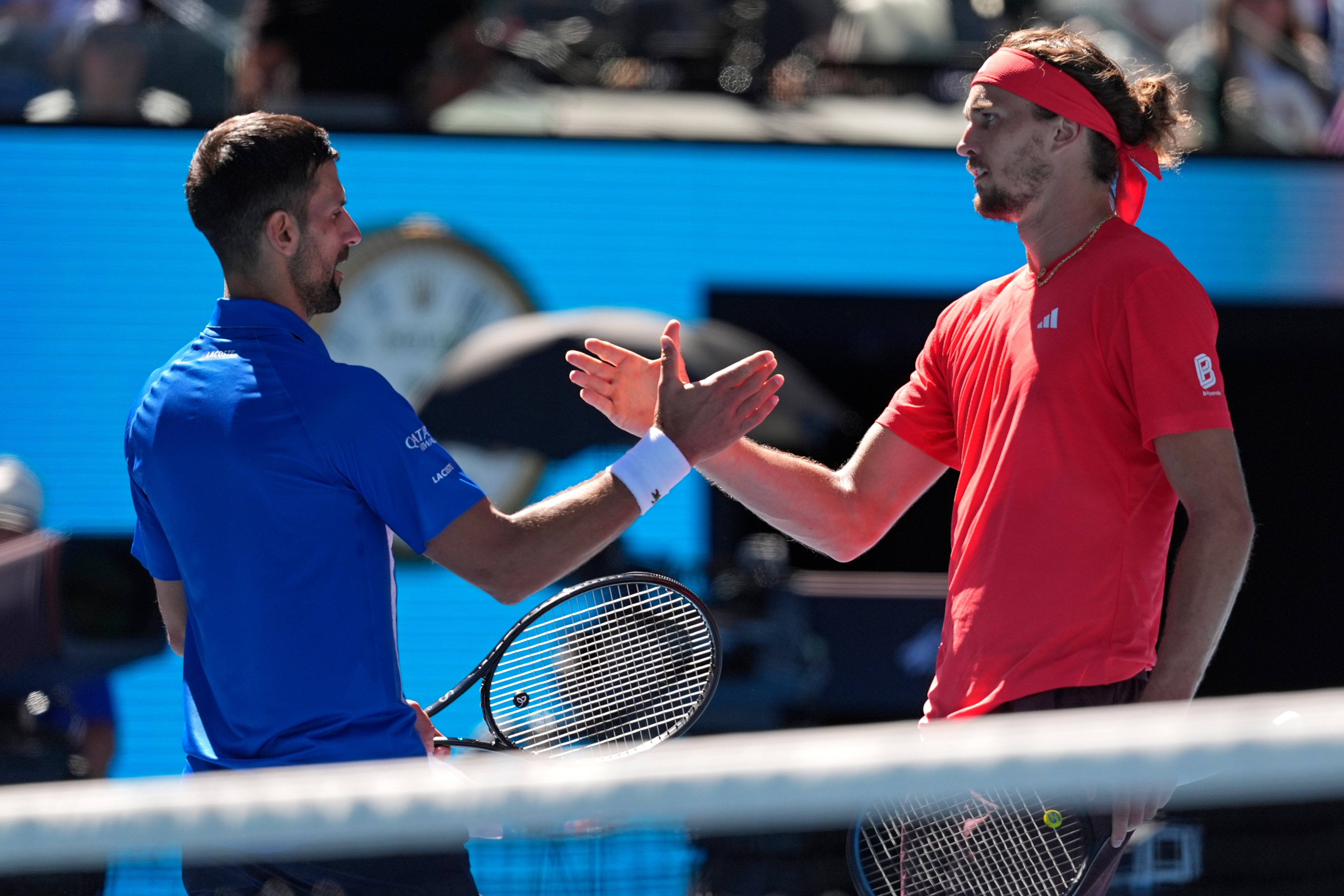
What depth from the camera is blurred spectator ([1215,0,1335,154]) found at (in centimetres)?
733

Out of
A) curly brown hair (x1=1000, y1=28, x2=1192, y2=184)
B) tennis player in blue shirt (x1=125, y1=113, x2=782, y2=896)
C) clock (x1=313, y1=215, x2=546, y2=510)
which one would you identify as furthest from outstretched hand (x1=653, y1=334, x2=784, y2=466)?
clock (x1=313, y1=215, x2=546, y2=510)

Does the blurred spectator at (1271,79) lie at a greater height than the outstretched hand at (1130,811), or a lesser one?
greater

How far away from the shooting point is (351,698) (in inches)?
83.7

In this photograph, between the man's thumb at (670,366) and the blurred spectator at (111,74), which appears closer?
the man's thumb at (670,366)

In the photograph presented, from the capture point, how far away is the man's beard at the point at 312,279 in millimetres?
2273

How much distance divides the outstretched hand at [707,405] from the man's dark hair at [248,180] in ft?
2.17

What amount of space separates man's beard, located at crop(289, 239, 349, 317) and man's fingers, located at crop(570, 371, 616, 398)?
1.89ft

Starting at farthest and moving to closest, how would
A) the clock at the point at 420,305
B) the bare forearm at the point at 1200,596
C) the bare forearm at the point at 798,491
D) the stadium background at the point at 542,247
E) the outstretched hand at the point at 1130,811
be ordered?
1. the clock at the point at 420,305
2. the stadium background at the point at 542,247
3. the bare forearm at the point at 798,491
4. the bare forearm at the point at 1200,596
5. the outstretched hand at the point at 1130,811

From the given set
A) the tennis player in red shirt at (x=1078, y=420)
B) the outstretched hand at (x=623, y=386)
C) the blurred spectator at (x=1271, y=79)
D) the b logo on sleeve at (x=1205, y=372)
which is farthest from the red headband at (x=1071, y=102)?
the blurred spectator at (x=1271, y=79)

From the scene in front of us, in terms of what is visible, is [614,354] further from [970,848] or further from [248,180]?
[970,848]

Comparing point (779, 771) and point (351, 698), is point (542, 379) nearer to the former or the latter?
point (351, 698)

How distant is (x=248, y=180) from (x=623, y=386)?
0.87 metres

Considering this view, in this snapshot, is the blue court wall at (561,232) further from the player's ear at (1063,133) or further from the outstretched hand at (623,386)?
the player's ear at (1063,133)

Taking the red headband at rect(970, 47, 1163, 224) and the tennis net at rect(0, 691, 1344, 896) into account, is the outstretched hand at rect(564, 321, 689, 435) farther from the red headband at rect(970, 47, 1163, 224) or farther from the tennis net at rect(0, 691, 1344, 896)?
the tennis net at rect(0, 691, 1344, 896)
